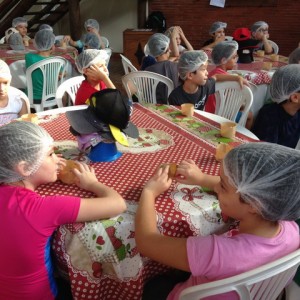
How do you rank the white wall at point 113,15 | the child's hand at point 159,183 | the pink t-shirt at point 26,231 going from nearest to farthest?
the pink t-shirt at point 26,231
the child's hand at point 159,183
the white wall at point 113,15

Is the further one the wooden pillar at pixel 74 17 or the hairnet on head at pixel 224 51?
the wooden pillar at pixel 74 17

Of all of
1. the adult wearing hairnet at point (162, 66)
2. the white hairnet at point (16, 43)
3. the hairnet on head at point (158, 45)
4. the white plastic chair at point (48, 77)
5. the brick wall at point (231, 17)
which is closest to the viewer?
the adult wearing hairnet at point (162, 66)

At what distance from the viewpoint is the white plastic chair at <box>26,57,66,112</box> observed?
350 centimetres

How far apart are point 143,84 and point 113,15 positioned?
19.0ft

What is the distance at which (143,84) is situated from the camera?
10.3 ft

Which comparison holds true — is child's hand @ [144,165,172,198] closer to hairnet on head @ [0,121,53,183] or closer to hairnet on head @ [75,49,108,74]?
hairnet on head @ [0,121,53,183]

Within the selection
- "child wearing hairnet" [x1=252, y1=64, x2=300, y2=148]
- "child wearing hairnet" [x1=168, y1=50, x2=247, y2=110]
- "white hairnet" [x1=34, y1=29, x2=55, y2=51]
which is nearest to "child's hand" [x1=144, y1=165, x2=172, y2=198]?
"child wearing hairnet" [x1=252, y1=64, x2=300, y2=148]

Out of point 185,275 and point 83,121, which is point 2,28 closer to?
point 83,121

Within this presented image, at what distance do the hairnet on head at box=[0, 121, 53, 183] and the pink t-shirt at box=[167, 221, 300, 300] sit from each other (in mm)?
579

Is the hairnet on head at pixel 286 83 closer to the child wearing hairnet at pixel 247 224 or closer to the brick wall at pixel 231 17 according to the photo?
the child wearing hairnet at pixel 247 224

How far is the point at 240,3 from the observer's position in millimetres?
7078

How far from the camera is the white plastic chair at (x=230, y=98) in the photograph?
8.66ft

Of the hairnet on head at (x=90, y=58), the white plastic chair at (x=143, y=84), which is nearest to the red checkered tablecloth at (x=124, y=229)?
the hairnet on head at (x=90, y=58)

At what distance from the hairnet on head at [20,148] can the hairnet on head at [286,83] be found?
167cm
